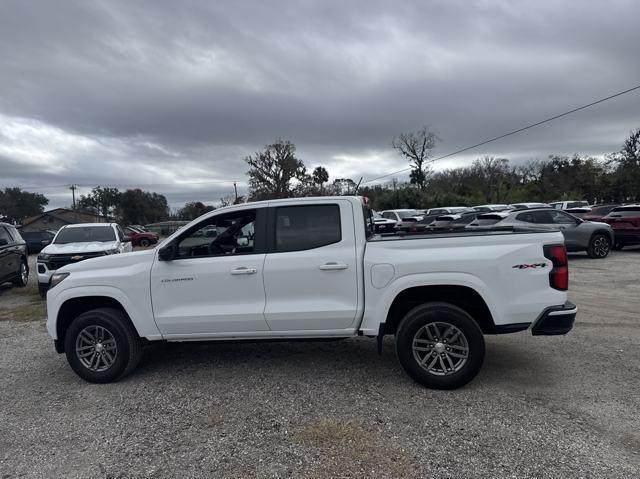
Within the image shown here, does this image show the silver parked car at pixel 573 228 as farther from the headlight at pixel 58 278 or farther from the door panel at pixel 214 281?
the headlight at pixel 58 278

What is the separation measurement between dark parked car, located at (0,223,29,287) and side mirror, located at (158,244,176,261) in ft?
27.7

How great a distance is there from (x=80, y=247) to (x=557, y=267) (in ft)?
33.1

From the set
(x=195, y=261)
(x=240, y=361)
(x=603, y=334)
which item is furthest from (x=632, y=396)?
(x=195, y=261)

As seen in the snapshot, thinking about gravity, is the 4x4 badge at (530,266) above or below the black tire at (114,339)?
above

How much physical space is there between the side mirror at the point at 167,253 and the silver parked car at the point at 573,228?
11309mm

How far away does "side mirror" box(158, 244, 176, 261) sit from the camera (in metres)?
4.43

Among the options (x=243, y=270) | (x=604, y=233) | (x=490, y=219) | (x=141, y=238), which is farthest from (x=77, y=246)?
(x=141, y=238)

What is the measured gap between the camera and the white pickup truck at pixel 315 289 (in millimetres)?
3990

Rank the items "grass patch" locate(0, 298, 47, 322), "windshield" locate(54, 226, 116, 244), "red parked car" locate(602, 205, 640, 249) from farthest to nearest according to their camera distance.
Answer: "red parked car" locate(602, 205, 640, 249)
"windshield" locate(54, 226, 116, 244)
"grass patch" locate(0, 298, 47, 322)

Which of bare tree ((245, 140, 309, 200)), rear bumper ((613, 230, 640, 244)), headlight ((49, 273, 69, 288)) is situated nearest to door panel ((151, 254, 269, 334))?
headlight ((49, 273, 69, 288))

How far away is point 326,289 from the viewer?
13.9 ft

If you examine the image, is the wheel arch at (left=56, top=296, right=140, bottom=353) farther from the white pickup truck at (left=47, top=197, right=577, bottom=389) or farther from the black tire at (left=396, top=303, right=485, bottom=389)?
the black tire at (left=396, top=303, right=485, bottom=389)

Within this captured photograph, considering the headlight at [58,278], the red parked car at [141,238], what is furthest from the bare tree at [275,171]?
the headlight at [58,278]

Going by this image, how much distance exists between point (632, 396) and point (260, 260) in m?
3.64
